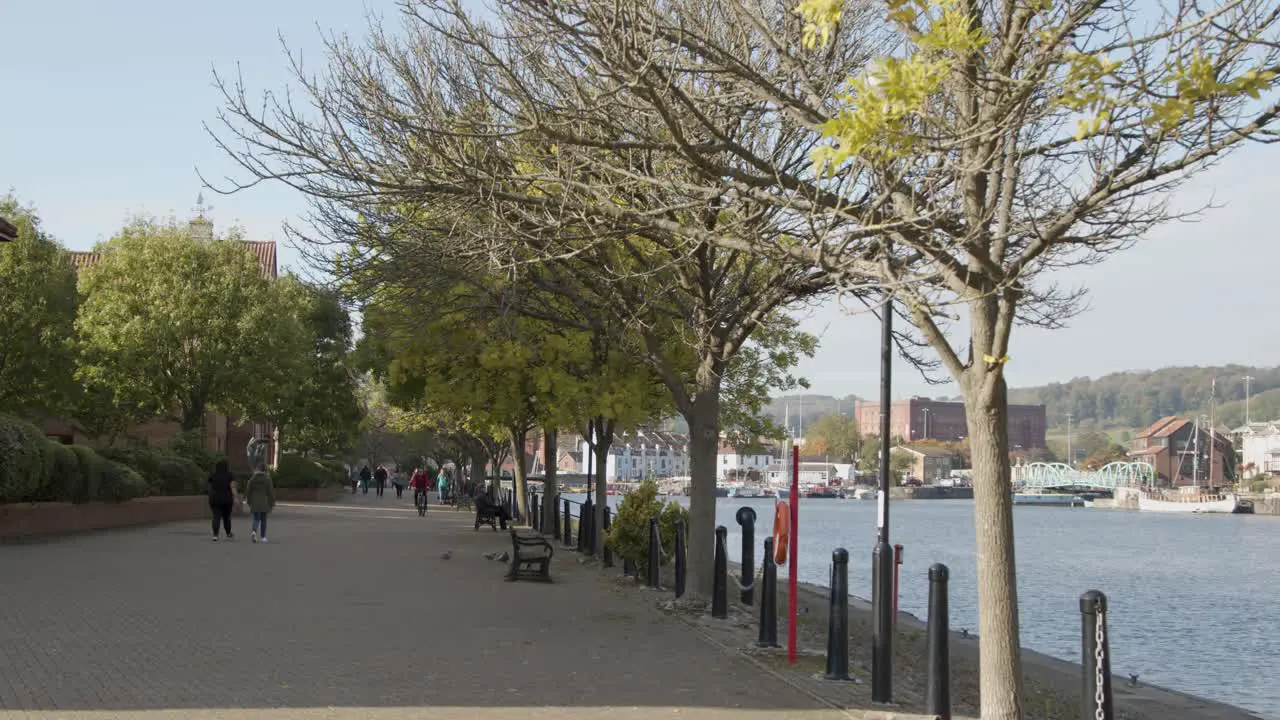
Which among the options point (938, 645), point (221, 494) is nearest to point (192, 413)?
point (221, 494)

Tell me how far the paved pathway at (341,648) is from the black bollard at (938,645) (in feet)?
2.23

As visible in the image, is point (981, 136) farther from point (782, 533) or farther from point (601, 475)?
point (601, 475)

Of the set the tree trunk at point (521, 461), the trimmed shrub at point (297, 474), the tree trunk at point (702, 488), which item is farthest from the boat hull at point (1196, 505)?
the tree trunk at point (702, 488)

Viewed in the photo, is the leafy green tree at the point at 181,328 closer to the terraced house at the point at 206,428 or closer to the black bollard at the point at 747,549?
the terraced house at the point at 206,428

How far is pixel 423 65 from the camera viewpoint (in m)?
15.1

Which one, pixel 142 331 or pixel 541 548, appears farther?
pixel 142 331

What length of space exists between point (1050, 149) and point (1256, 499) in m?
142

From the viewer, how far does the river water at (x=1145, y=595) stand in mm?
21094

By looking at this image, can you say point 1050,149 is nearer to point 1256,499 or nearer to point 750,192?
point 750,192

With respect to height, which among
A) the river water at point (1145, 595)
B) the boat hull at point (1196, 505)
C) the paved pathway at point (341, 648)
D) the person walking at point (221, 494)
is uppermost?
the person walking at point (221, 494)

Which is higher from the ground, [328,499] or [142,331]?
[142,331]

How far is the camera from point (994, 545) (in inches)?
335

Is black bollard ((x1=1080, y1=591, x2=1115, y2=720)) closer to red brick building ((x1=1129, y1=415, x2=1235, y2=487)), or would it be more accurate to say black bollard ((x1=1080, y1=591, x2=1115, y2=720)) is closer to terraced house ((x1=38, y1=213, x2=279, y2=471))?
terraced house ((x1=38, y1=213, x2=279, y2=471))

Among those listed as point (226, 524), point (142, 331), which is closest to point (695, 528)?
point (226, 524)
